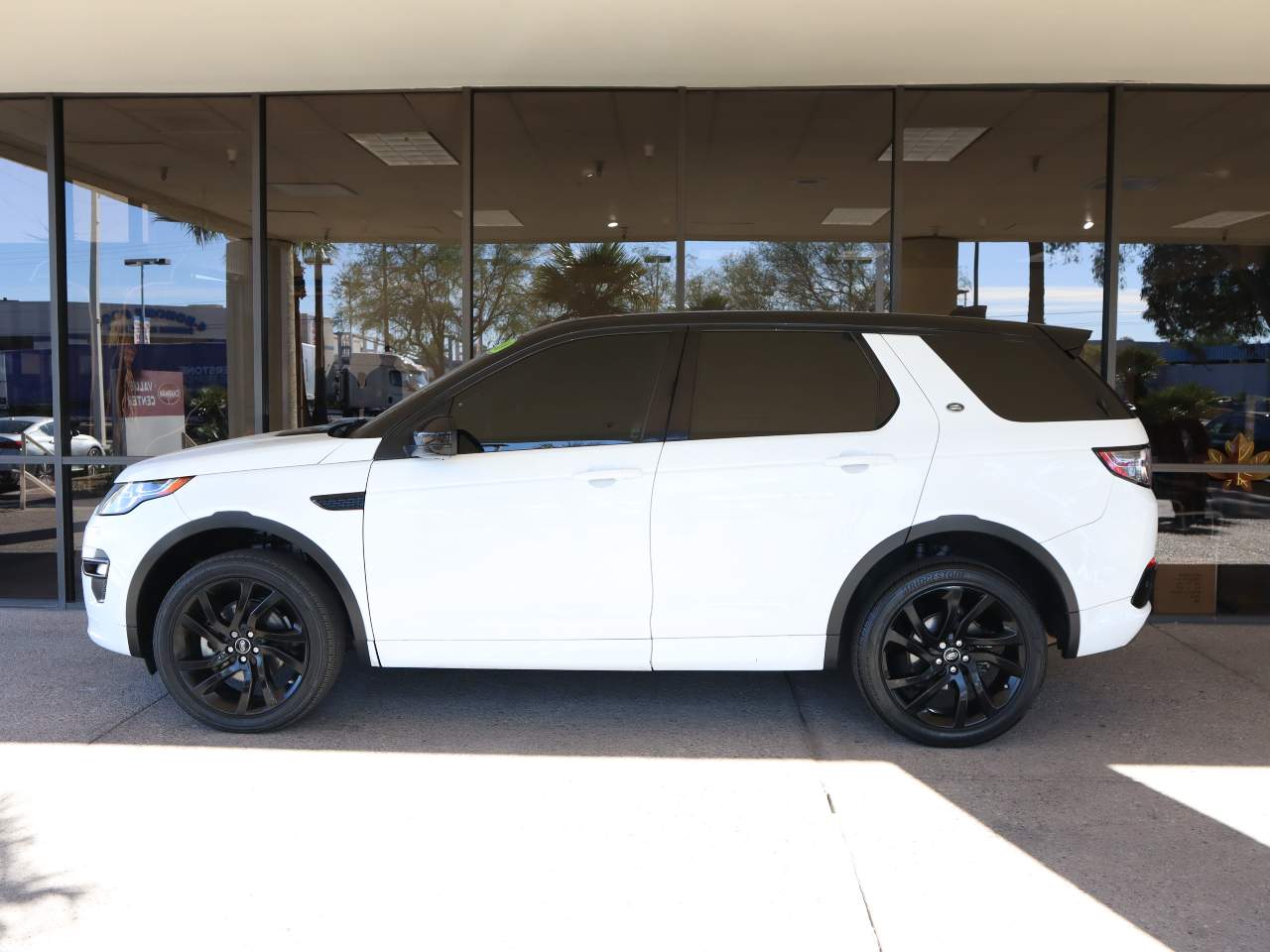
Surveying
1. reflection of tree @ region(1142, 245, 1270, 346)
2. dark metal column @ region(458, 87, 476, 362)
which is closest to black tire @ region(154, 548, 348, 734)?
dark metal column @ region(458, 87, 476, 362)

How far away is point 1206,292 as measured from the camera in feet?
29.9

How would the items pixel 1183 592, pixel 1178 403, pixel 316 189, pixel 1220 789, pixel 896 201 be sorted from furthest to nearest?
1. pixel 316 189
2. pixel 1178 403
3. pixel 896 201
4. pixel 1183 592
5. pixel 1220 789

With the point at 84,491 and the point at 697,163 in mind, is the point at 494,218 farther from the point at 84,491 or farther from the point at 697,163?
the point at 84,491

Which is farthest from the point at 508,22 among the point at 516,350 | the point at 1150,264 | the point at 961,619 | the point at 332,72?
the point at 1150,264

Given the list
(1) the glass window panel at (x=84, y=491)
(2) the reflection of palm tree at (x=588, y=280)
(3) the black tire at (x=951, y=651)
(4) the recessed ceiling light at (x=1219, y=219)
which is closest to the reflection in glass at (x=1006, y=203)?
(4) the recessed ceiling light at (x=1219, y=219)

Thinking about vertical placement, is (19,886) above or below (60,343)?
below

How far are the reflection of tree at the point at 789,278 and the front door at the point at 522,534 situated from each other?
3813 mm

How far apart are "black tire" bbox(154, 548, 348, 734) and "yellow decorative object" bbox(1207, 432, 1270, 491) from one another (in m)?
6.24

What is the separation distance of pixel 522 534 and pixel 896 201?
4.56m

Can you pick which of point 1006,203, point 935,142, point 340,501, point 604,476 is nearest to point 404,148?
point 935,142

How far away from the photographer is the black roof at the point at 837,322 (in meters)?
4.26

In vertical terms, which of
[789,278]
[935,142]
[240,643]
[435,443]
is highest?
[935,142]

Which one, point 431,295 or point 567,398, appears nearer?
point 567,398

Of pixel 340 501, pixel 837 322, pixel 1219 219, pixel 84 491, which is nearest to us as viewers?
pixel 340 501
